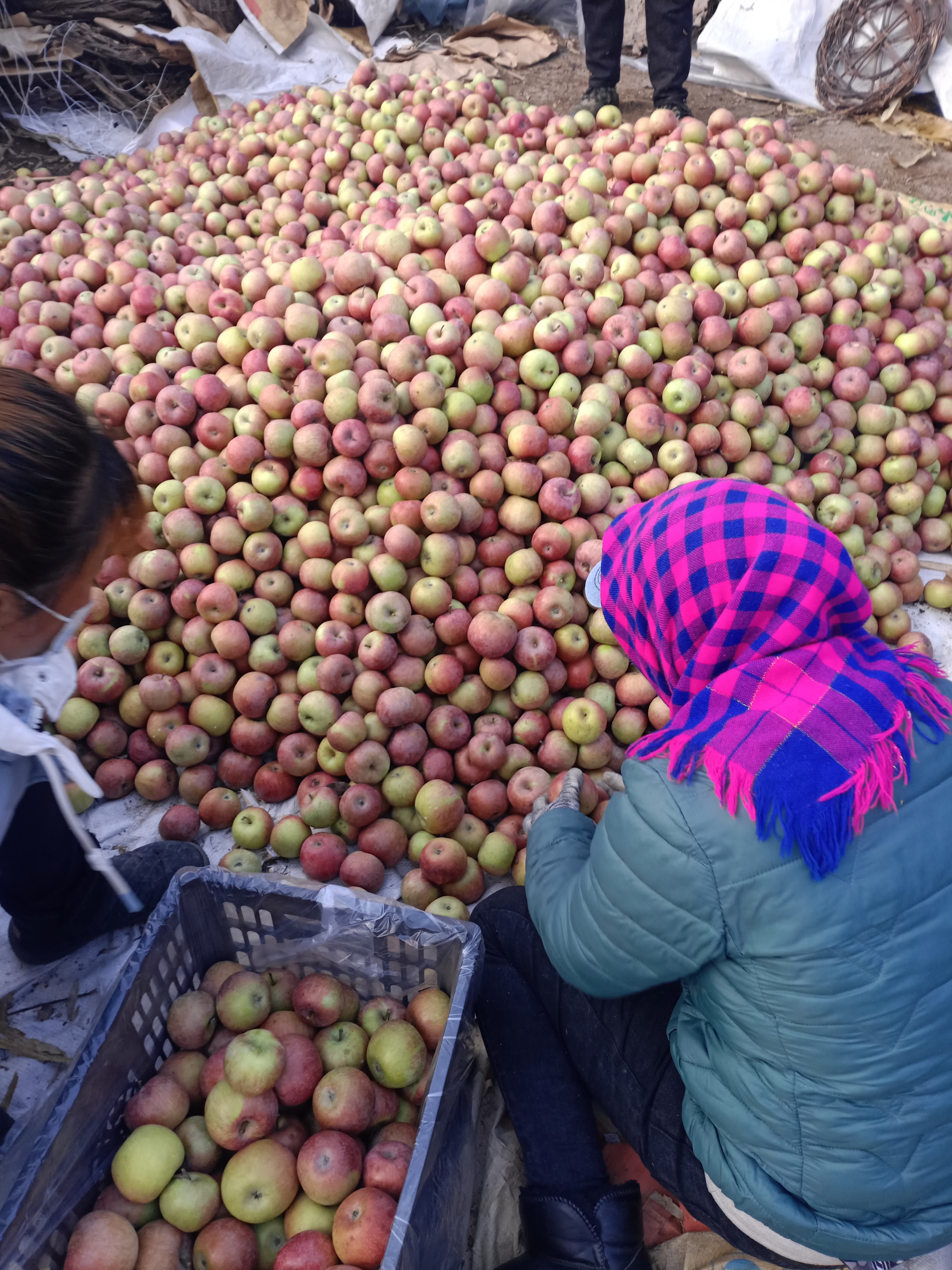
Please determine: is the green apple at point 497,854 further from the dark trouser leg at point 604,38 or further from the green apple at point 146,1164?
the dark trouser leg at point 604,38

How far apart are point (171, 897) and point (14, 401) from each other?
1.18 meters

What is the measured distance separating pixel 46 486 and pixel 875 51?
7.98 meters

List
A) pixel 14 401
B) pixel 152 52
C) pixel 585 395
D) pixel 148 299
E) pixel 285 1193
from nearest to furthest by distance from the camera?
pixel 14 401 < pixel 285 1193 < pixel 585 395 < pixel 148 299 < pixel 152 52

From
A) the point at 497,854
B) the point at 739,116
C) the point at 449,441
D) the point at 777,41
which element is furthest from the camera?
the point at 777,41

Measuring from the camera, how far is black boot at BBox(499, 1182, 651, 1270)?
5.56ft

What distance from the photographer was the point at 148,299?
11.5 ft

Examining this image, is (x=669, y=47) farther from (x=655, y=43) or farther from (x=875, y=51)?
(x=875, y=51)

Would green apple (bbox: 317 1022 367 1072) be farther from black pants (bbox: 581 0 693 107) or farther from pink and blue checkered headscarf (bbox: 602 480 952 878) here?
black pants (bbox: 581 0 693 107)

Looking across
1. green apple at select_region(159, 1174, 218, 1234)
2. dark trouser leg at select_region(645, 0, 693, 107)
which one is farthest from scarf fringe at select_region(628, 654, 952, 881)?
dark trouser leg at select_region(645, 0, 693, 107)

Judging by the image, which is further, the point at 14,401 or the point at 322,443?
the point at 322,443

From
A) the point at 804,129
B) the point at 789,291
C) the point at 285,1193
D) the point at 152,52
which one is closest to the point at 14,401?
the point at 285,1193

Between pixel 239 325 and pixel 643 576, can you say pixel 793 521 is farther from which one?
pixel 239 325

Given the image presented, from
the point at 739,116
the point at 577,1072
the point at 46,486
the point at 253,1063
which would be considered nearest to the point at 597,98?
the point at 739,116

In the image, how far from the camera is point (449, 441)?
9.41 ft
